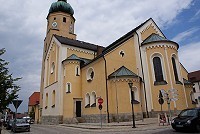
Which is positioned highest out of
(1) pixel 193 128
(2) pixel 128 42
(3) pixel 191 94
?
(2) pixel 128 42

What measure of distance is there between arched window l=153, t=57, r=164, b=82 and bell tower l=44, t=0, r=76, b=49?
22524 millimetres

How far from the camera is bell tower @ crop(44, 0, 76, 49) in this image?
40.0 metres

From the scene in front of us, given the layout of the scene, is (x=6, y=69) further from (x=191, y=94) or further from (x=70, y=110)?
(x=191, y=94)

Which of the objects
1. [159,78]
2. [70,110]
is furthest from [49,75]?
[159,78]

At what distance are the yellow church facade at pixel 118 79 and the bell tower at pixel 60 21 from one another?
20.6ft

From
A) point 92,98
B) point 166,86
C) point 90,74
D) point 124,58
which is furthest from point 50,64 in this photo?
point 166,86

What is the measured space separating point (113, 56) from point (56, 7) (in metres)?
22.9

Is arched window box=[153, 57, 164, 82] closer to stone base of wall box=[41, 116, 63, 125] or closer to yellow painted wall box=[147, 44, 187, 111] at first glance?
yellow painted wall box=[147, 44, 187, 111]

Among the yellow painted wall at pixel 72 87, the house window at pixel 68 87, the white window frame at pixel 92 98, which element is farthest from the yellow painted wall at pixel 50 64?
the white window frame at pixel 92 98

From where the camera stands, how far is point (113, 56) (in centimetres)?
2580

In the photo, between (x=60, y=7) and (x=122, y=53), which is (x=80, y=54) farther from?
(x=60, y=7)

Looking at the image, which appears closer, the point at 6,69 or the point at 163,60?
the point at 6,69

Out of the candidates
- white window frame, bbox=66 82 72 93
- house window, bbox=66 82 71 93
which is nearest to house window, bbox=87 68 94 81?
white window frame, bbox=66 82 72 93

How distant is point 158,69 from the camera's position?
2431cm
